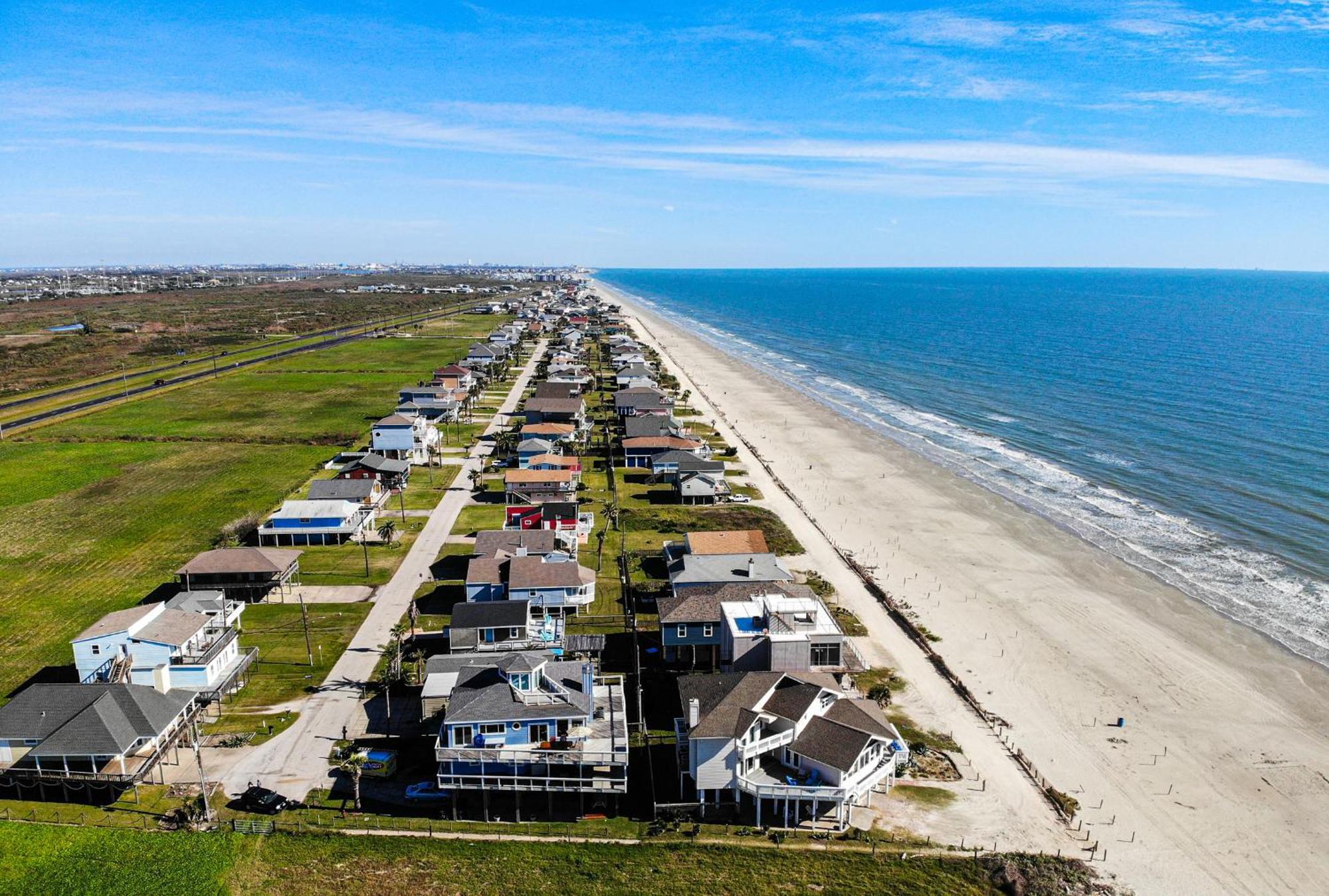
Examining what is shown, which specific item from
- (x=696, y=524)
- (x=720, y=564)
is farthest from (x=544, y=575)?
(x=696, y=524)

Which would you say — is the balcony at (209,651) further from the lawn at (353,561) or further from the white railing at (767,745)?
the white railing at (767,745)

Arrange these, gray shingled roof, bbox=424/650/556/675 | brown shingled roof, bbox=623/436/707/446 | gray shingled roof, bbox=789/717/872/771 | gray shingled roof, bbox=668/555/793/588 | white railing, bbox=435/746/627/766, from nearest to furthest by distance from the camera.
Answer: gray shingled roof, bbox=789/717/872/771 → white railing, bbox=435/746/627/766 → gray shingled roof, bbox=424/650/556/675 → gray shingled roof, bbox=668/555/793/588 → brown shingled roof, bbox=623/436/707/446

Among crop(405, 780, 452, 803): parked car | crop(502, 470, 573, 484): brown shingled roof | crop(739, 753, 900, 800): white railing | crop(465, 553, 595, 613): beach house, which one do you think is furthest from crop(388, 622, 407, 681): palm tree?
crop(502, 470, 573, 484): brown shingled roof

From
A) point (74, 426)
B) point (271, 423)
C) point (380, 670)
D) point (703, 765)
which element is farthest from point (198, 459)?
point (703, 765)

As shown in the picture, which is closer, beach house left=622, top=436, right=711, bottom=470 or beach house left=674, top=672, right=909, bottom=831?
beach house left=674, top=672, right=909, bottom=831

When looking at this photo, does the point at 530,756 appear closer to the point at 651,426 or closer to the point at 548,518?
the point at 548,518

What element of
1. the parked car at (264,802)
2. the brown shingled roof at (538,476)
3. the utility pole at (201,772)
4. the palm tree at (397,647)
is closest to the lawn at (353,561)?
the palm tree at (397,647)

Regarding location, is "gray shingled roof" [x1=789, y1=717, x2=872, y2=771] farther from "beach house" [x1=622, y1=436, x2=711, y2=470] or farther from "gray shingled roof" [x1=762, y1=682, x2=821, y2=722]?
"beach house" [x1=622, y1=436, x2=711, y2=470]
